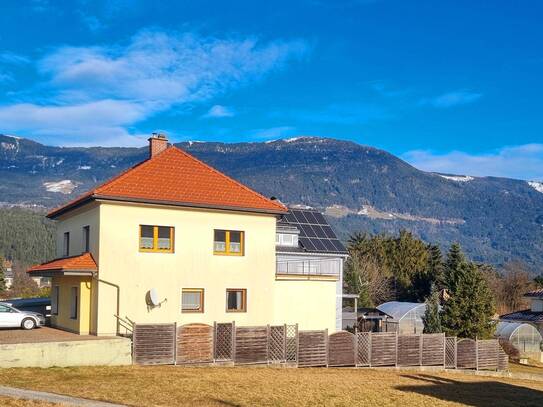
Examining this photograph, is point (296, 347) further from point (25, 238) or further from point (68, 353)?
point (25, 238)

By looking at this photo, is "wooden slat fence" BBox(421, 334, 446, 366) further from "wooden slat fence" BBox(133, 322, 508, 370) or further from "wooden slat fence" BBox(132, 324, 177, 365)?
"wooden slat fence" BBox(132, 324, 177, 365)

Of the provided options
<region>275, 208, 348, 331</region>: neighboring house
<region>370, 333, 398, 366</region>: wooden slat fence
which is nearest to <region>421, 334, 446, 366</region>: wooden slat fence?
<region>370, 333, 398, 366</region>: wooden slat fence

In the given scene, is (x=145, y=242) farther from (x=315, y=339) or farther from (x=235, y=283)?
(x=315, y=339)

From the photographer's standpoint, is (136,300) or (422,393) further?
(136,300)

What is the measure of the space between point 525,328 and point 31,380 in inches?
1760

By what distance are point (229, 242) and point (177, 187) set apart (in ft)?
11.6

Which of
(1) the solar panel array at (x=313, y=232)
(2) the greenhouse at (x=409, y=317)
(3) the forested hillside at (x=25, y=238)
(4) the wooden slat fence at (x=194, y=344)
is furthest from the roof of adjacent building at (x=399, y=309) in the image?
(3) the forested hillside at (x=25, y=238)

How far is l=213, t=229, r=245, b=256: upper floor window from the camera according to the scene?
32844mm

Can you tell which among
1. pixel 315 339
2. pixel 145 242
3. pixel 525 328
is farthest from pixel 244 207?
pixel 525 328

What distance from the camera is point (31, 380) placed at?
20.4 meters

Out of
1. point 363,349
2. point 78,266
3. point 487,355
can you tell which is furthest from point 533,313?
point 78,266

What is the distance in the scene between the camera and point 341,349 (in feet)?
102

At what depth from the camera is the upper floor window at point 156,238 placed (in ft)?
102

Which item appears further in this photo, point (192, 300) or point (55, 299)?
point (55, 299)
